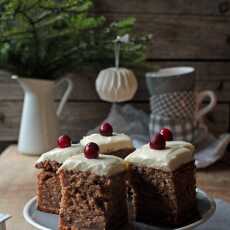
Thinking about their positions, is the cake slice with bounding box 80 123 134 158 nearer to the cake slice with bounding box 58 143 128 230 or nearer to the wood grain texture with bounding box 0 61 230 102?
the cake slice with bounding box 58 143 128 230

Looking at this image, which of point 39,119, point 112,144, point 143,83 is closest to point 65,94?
point 39,119

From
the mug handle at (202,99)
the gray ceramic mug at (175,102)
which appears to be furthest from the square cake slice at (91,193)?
the mug handle at (202,99)

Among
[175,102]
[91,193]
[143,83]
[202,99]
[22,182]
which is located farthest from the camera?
[143,83]

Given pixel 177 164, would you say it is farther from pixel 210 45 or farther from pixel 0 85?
pixel 0 85

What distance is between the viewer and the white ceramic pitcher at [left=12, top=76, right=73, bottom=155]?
1.38 m

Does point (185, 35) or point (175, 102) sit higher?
point (185, 35)

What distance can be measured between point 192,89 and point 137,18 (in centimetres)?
30

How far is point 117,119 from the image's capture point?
1409 mm

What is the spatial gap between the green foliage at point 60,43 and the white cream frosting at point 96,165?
553mm

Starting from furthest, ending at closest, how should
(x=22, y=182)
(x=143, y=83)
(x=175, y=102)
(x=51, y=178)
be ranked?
(x=143, y=83) < (x=175, y=102) < (x=22, y=182) < (x=51, y=178)

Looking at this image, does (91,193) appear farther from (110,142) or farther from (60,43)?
(60,43)

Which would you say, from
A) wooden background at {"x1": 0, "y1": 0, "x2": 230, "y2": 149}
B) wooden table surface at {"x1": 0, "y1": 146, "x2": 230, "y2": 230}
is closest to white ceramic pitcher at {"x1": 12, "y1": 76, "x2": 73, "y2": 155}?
wooden table surface at {"x1": 0, "y1": 146, "x2": 230, "y2": 230}

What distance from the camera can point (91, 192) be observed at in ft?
2.60

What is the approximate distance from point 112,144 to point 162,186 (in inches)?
6.1
